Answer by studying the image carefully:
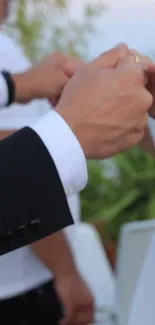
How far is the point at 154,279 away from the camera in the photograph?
17.7 inches

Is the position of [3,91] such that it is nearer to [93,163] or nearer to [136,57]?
[136,57]

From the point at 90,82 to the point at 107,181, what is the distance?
1.26m

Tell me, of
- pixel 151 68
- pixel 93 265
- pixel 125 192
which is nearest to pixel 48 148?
pixel 151 68

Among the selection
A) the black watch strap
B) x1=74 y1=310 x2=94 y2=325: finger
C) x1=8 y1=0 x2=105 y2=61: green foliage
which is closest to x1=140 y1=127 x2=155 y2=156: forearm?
the black watch strap

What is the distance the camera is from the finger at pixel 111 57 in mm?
523

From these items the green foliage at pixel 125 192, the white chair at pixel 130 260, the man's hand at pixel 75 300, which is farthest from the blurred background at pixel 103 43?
the white chair at pixel 130 260

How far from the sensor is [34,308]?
0.88 metres

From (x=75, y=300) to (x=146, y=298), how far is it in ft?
1.65

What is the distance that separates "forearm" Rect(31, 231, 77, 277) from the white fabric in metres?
0.43

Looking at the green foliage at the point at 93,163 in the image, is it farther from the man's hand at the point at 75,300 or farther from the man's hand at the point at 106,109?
the man's hand at the point at 106,109

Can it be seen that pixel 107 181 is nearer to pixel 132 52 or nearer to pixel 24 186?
pixel 132 52

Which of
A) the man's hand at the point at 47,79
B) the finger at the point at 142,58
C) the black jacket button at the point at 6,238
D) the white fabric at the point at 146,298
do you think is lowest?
the white fabric at the point at 146,298

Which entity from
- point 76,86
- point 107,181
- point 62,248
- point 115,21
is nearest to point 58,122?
point 76,86

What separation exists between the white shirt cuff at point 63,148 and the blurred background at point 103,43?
41.3 inches
